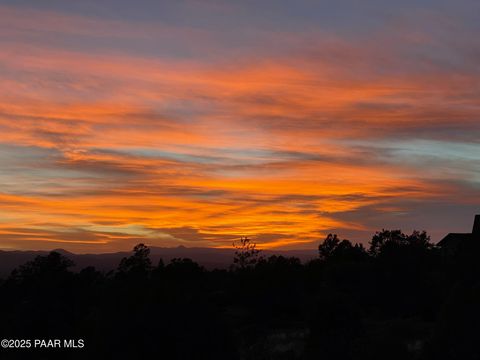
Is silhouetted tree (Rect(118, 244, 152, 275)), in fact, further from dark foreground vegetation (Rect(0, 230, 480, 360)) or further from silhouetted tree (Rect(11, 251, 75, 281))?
silhouetted tree (Rect(11, 251, 75, 281))

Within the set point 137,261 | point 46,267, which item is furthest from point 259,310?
point 46,267

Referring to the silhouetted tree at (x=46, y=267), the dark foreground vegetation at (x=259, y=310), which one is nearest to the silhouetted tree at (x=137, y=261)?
the dark foreground vegetation at (x=259, y=310)

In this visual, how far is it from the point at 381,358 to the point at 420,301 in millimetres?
32302

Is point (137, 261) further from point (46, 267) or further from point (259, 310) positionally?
point (46, 267)

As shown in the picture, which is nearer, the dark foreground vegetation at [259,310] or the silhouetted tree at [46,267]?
the dark foreground vegetation at [259,310]

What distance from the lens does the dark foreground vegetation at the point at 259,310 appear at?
15969mm

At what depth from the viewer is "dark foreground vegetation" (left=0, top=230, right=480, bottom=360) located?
1597 cm

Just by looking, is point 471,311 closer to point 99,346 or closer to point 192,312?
point 192,312

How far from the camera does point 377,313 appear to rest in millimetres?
52000

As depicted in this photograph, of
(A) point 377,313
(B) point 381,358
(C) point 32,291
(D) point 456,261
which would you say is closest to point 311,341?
(B) point 381,358

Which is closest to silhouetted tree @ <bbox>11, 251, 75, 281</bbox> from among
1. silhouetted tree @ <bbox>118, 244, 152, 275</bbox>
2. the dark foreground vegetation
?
the dark foreground vegetation

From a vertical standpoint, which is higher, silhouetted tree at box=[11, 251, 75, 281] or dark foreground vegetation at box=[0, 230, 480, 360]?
silhouetted tree at box=[11, 251, 75, 281]

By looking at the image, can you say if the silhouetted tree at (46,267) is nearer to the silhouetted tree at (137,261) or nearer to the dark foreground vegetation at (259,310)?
the dark foreground vegetation at (259,310)

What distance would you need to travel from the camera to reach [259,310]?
54.4m
